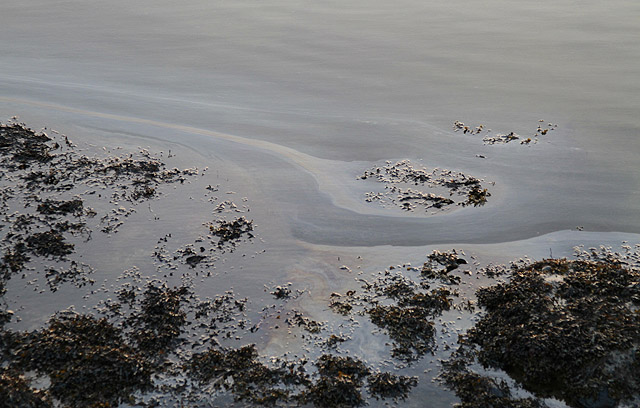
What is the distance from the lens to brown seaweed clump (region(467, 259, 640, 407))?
3.82 meters

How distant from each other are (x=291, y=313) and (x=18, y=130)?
535 cm

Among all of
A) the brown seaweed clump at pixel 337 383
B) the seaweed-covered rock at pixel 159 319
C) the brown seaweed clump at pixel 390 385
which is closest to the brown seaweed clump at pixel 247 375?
the brown seaweed clump at pixel 337 383

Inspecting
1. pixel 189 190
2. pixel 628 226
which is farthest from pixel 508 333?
pixel 189 190

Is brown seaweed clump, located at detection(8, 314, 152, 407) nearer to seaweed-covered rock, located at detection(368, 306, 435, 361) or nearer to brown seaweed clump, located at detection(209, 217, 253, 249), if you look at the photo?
brown seaweed clump, located at detection(209, 217, 253, 249)

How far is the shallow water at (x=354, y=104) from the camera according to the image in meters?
5.73

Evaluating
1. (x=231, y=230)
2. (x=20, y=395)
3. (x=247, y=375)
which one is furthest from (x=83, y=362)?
(x=231, y=230)

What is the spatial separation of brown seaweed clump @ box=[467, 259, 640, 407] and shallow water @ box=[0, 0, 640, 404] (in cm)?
67

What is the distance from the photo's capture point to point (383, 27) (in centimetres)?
1192

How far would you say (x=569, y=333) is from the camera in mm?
4066

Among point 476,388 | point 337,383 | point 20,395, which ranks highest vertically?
point 476,388

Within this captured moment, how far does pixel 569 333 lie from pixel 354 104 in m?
5.23

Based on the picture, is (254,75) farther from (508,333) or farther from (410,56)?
(508,333)

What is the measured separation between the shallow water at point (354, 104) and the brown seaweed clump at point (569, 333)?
669mm

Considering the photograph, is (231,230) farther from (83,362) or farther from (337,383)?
(337,383)
